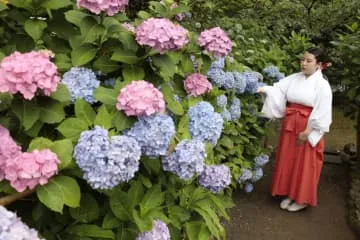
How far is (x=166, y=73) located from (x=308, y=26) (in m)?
6.05

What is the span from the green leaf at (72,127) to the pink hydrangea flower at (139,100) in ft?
0.36

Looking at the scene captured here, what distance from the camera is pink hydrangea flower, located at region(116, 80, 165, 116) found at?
1321 mm

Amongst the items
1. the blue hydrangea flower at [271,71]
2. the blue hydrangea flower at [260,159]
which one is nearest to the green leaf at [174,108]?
the blue hydrangea flower at [260,159]

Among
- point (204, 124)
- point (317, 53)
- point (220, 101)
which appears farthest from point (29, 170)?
point (317, 53)

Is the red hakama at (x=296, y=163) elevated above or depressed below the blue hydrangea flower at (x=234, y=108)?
below

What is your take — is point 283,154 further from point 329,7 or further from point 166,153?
point 329,7

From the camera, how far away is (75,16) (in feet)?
5.18

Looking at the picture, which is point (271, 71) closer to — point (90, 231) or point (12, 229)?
point (90, 231)

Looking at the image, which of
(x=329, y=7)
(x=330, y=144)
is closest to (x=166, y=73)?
(x=330, y=144)

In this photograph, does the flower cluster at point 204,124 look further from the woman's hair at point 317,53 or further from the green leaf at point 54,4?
the woman's hair at point 317,53

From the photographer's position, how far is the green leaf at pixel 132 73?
1.57 metres

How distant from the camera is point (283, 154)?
4375mm

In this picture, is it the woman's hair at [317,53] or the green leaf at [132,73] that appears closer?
the green leaf at [132,73]

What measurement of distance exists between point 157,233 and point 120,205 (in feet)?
0.47
